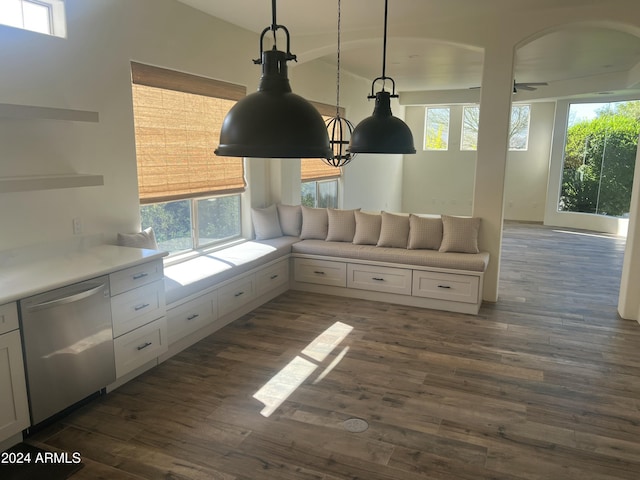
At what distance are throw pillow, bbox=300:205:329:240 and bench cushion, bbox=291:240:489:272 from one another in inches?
6.0

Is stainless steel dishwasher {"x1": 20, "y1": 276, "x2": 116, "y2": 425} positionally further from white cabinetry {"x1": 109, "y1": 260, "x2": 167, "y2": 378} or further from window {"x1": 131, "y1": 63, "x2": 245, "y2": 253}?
window {"x1": 131, "y1": 63, "x2": 245, "y2": 253}

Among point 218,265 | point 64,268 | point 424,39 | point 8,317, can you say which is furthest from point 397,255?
point 8,317

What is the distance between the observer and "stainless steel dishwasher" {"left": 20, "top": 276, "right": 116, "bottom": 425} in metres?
2.55

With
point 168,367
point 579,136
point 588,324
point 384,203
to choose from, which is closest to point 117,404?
point 168,367

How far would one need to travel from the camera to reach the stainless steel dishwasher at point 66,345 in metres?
2.55

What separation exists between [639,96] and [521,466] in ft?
29.7

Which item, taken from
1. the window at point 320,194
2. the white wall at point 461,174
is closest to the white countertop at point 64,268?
the window at point 320,194

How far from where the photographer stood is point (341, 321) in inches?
180

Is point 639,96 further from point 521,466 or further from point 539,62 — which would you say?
point 521,466

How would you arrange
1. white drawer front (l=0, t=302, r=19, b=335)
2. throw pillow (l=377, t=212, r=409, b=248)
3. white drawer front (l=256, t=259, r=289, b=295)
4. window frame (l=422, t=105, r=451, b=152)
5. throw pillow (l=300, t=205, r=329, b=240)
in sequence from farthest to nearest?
window frame (l=422, t=105, r=451, b=152), throw pillow (l=300, t=205, r=329, b=240), throw pillow (l=377, t=212, r=409, b=248), white drawer front (l=256, t=259, r=289, b=295), white drawer front (l=0, t=302, r=19, b=335)

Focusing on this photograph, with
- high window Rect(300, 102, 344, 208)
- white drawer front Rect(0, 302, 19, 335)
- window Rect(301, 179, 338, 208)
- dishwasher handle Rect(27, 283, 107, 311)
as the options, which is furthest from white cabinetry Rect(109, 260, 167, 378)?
window Rect(301, 179, 338, 208)

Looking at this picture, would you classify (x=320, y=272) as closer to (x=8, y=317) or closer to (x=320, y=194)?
(x=320, y=194)

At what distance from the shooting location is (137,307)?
3.25 m

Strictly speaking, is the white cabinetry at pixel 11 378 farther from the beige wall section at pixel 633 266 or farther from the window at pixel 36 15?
the beige wall section at pixel 633 266
